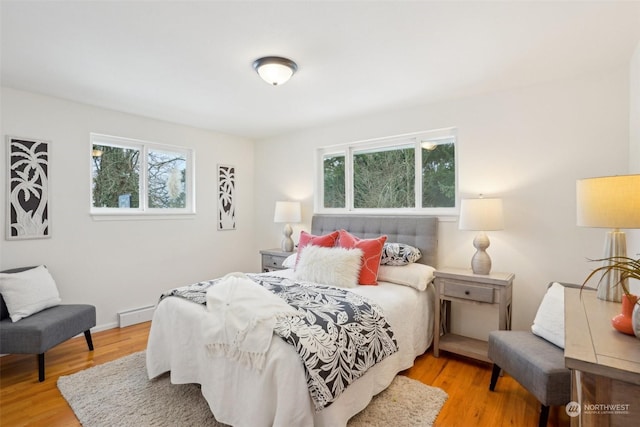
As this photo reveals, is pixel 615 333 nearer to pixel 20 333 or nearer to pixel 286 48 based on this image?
pixel 286 48

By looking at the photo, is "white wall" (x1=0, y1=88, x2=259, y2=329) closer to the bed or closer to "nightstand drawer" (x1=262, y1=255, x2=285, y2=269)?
"nightstand drawer" (x1=262, y1=255, x2=285, y2=269)

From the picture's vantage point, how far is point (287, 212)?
417 cm

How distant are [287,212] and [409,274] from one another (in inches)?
75.7

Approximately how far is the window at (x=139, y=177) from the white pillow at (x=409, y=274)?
276 centimetres

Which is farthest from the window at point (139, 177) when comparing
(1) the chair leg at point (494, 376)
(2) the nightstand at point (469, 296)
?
(1) the chair leg at point (494, 376)

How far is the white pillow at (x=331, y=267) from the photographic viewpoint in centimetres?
270

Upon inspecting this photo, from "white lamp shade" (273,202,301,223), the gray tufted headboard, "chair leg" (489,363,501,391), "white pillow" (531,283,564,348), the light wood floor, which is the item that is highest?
"white lamp shade" (273,202,301,223)

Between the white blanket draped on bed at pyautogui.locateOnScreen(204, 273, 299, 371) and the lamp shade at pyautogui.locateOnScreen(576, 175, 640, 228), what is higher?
the lamp shade at pyautogui.locateOnScreen(576, 175, 640, 228)

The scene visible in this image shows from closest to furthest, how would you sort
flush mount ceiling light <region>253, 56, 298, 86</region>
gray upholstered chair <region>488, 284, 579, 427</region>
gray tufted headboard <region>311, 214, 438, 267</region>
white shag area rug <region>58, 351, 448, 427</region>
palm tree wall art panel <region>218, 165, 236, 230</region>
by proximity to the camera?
gray upholstered chair <region>488, 284, 579, 427</region> < white shag area rug <region>58, 351, 448, 427</region> < flush mount ceiling light <region>253, 56, 298, 86</region> < gray tufted headboard <region>311, 214, 438, 267</region> < palm tree wall art panel <region>218, 165, 236, 230</region>

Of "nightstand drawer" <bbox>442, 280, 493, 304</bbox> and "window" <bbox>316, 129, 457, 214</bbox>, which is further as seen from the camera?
"window" <bbox>316, 129, 457, 214</bbox>

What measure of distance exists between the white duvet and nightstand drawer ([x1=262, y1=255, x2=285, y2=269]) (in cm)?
163

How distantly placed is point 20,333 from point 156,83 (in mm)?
→ 2219

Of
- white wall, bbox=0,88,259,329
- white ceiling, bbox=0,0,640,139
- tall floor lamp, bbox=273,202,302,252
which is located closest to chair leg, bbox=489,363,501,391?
white ceiling, bbox=0,0,640,139

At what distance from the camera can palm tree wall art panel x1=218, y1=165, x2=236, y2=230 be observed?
4.54 meters
